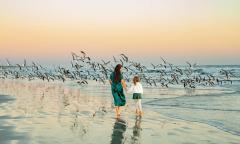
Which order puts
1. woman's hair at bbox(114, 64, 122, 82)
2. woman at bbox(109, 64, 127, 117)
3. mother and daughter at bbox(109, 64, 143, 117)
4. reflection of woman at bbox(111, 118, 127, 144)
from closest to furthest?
reflection of woman at bbox(111, 118, 127, 144) → woman's hair at bbox(114, 64, 122, 82) → mother and daughter at bbox(109, 64, 143, 117) → woman at bbox(109, 64, 127, 117)

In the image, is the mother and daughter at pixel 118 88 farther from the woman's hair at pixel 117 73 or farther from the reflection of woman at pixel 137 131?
the reflection of woman at pixel 137 131

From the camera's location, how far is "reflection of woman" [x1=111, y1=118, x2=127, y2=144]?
11.0 metres

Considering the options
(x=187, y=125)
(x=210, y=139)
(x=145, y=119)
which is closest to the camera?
(x=210, y=139)

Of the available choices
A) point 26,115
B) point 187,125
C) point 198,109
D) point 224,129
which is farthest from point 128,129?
point 198,109

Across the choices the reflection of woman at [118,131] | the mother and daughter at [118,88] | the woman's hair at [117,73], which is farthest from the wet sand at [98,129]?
the woman's hair at [117,73]

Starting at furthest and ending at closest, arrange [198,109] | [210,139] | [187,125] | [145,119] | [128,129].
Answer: [198,109] → [145,119] → [187,125] → [128,129] → [210,139]

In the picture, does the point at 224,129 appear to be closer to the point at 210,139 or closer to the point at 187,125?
the point at 187,125

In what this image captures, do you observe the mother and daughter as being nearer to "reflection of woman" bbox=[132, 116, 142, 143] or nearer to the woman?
the woman

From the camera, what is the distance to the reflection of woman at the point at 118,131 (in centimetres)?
1096

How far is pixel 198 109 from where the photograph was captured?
19906 mm

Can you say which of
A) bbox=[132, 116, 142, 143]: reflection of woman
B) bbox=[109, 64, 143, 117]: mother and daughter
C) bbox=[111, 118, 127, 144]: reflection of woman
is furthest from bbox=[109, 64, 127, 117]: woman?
bbox=[111, 118, 127, 144]: reflection of woman

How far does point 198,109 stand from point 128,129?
26.0 ft

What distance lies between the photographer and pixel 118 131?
40.8 ft

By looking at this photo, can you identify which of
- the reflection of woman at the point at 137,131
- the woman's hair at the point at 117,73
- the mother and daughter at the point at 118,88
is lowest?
the reflection of woman at the point at 137,131
